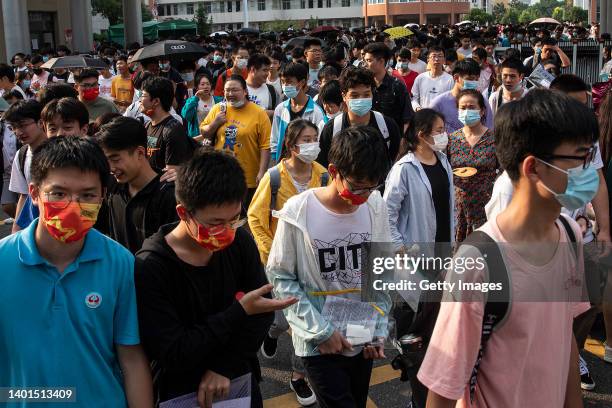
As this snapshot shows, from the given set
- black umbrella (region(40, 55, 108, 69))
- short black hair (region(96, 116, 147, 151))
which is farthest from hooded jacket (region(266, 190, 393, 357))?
black umbrella (region(40, 55, 108, 69))

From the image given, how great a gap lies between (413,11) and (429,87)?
84.2 metres

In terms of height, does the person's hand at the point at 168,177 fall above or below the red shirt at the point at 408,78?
below

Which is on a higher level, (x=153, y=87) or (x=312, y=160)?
(x=153, y=87)

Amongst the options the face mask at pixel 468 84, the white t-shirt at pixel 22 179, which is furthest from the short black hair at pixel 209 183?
the face mask at pixel 468 84

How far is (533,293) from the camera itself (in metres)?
1.99

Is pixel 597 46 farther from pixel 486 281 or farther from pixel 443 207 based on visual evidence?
pixel 486 281

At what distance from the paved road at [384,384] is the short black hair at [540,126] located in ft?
8.26

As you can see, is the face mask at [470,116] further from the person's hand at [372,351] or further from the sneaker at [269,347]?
the person's hand at [372,351]

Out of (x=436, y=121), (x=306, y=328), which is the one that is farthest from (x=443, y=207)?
(x=306, y=328)

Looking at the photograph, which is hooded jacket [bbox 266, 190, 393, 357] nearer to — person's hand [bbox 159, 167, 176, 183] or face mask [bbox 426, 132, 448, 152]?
person's hand [bbox 159, 167, 176, 183]

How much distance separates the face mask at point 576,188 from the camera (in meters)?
2.01

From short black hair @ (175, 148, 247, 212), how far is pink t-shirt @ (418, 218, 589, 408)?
86 centimetres

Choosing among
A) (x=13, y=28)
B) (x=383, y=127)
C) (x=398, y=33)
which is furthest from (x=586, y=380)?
(x=13, y=28)

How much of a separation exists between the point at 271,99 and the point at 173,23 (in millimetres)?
39093
